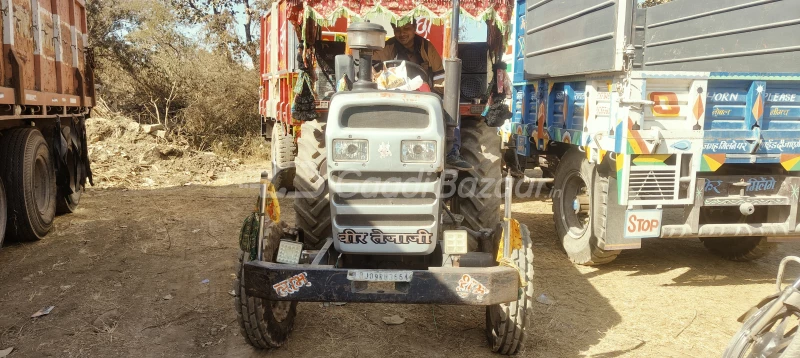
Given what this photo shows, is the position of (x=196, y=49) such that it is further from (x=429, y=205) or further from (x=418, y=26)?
(x=429, y=205)

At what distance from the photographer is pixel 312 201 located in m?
4.45

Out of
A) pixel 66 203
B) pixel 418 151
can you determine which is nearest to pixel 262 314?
pixel 418 151

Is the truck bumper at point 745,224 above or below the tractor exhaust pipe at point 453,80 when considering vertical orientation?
below

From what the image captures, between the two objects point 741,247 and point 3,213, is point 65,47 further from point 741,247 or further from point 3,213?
point 741,247

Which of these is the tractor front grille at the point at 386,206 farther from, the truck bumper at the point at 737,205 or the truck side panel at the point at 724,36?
the truck side panel at the point at 724,36

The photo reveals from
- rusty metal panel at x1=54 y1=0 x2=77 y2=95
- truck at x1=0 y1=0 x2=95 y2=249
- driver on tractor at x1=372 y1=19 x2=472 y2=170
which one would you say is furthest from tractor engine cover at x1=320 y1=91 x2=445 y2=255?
rusty metal panel at x1=54 y1=0 x2=77 y2=95

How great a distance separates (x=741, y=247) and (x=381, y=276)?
4.41m

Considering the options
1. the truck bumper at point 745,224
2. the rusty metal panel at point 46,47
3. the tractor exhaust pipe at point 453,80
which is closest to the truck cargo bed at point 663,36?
the truck bumper at point 745,224

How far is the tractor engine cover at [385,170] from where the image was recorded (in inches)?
145

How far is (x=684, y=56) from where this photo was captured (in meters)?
7.07

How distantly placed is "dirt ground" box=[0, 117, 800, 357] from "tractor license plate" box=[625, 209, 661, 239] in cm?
54

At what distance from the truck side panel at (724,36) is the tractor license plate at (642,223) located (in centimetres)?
194

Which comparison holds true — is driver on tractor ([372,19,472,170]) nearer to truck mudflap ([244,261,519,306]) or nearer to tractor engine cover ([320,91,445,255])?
tractor engine cover ([320,91,445,255])

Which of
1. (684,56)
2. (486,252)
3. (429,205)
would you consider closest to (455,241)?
(429,205)
